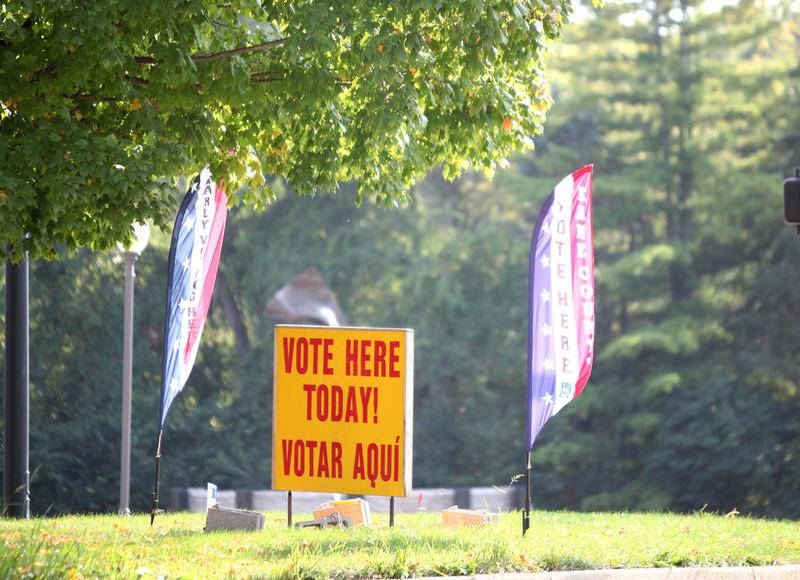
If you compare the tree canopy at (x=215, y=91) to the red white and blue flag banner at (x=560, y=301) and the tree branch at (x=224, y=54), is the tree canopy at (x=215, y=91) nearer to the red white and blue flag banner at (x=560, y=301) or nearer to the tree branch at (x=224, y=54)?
the tree branch at (x=224, y=54)

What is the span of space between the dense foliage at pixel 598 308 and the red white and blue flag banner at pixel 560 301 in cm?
2180

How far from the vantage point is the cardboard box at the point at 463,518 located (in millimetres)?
11094

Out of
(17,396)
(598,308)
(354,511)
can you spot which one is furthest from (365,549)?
(598,308)

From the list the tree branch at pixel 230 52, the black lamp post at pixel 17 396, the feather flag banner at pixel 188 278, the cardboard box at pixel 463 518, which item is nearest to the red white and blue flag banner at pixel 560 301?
the cardboard box at pixel 463 518

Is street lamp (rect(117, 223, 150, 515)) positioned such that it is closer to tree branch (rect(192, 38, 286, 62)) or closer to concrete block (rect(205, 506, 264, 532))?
concrete block (rect(205, 506, 264, 532))

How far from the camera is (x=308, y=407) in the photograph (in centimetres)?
1093

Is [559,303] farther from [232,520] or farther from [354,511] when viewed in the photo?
[232,520]

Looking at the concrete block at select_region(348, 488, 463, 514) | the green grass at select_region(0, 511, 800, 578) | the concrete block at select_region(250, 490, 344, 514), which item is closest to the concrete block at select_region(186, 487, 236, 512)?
the concrete block at select_region(250, 490, 344, 514)

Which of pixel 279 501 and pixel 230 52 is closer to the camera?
pixel 230 52

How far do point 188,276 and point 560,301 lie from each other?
322cm

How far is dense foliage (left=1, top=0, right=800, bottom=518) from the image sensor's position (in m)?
31.4

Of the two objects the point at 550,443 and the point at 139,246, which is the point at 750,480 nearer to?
the point at 550,443

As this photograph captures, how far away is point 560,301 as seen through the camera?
33.6 feet

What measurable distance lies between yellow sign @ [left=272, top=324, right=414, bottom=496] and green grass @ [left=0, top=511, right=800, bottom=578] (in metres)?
0.52
